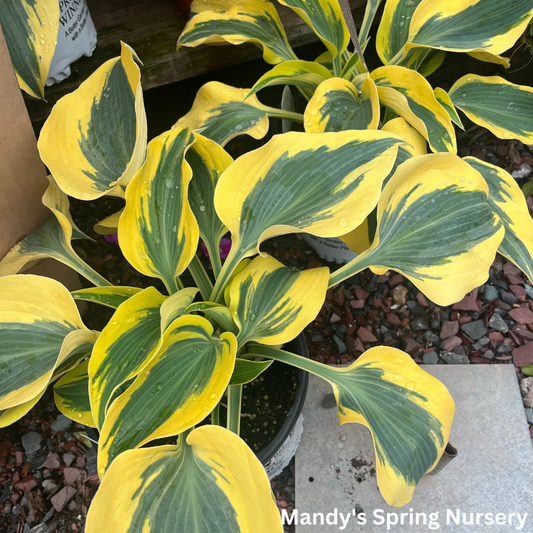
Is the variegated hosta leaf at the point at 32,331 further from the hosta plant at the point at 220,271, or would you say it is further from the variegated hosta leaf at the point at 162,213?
the variegated hosta leaf at the point at 162,213

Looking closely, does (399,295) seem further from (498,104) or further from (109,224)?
(109,224)

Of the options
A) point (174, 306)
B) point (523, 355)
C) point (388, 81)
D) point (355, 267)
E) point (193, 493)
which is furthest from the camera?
point (523, 355)

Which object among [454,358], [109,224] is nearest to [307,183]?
[109,224]

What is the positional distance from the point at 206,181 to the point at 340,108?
0.28 meters

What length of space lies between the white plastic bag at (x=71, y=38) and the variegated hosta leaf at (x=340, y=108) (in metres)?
0.49

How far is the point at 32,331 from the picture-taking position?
66 cm

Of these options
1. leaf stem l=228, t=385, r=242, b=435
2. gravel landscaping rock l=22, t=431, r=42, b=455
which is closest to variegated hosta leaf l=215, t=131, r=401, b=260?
leaf stem l=228, t=385, r=242, b=435

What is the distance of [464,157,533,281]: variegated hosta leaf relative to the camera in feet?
2.63

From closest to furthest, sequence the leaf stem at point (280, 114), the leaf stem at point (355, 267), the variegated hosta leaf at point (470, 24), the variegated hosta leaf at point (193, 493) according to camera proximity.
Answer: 1. the variegated hosta leaf at point (193, 493)
2. the leaf stem at point (355, 267)
3. the variegated hosta leaf at point (470, 24)
4. the leaf stem at point (280, 114)

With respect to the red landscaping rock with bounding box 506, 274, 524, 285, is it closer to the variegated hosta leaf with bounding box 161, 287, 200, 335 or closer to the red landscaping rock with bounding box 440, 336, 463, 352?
the red landscaping rock with bounding box 440, 336, 463, 352

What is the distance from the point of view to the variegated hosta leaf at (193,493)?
508 millimetres

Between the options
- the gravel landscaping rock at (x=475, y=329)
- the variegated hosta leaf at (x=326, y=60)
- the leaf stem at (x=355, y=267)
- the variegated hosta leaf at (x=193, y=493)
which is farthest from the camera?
the gravel landscaping rock at (x=475, y=329)

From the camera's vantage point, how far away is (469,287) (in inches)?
27.0

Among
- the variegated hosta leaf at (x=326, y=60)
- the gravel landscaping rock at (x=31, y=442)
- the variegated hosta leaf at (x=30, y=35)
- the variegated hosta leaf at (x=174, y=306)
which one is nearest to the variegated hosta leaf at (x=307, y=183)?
the variegated hosta leaf at (x=174, y=306)
